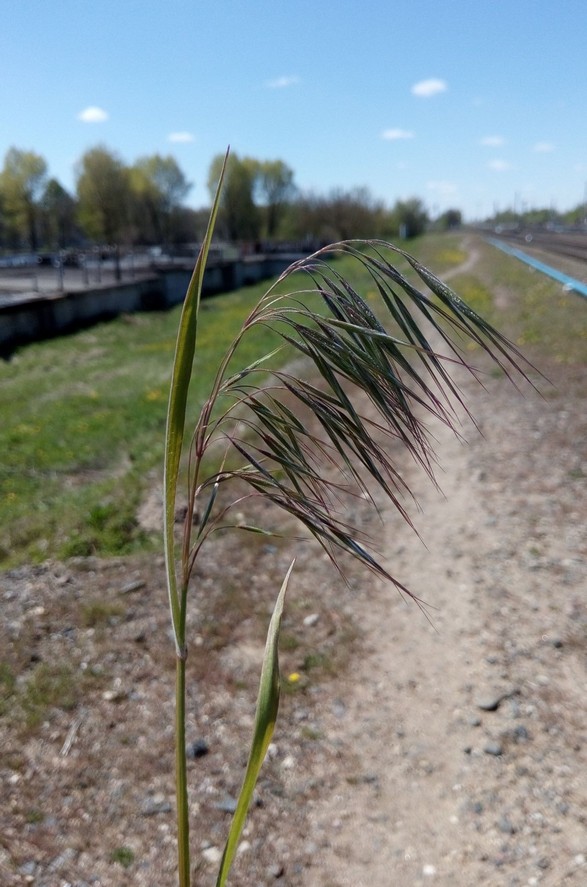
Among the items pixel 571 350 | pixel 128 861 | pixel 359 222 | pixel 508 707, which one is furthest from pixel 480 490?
pixel 359 222

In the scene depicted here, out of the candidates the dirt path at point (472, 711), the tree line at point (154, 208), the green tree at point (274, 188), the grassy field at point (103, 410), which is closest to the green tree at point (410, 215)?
the tree line at point (154, 208)

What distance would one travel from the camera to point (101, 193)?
147ft

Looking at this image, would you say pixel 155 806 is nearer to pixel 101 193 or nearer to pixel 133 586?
pixel 133 586

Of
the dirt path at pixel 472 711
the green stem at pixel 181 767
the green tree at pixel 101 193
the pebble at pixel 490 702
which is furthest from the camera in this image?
the green tree at pixel 101 193

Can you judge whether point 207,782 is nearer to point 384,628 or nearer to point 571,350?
point 384,628

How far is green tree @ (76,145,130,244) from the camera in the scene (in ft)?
148

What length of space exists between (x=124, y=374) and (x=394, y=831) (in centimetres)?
1492

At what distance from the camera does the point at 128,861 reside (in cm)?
327

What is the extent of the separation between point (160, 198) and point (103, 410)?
55.1 meters

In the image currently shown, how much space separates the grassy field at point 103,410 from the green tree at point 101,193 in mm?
20833

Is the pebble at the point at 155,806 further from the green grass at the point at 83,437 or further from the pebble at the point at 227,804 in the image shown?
the green grass at the point at 83,437

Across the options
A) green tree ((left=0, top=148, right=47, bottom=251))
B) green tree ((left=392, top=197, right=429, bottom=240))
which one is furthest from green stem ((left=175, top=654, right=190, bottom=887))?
green tree ((left=392, top=197, right=429, bottom=240))

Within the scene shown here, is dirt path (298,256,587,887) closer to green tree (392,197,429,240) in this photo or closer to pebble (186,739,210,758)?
pebble (186,739,210,758)

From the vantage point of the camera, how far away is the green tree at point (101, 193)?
45156 millimetres
